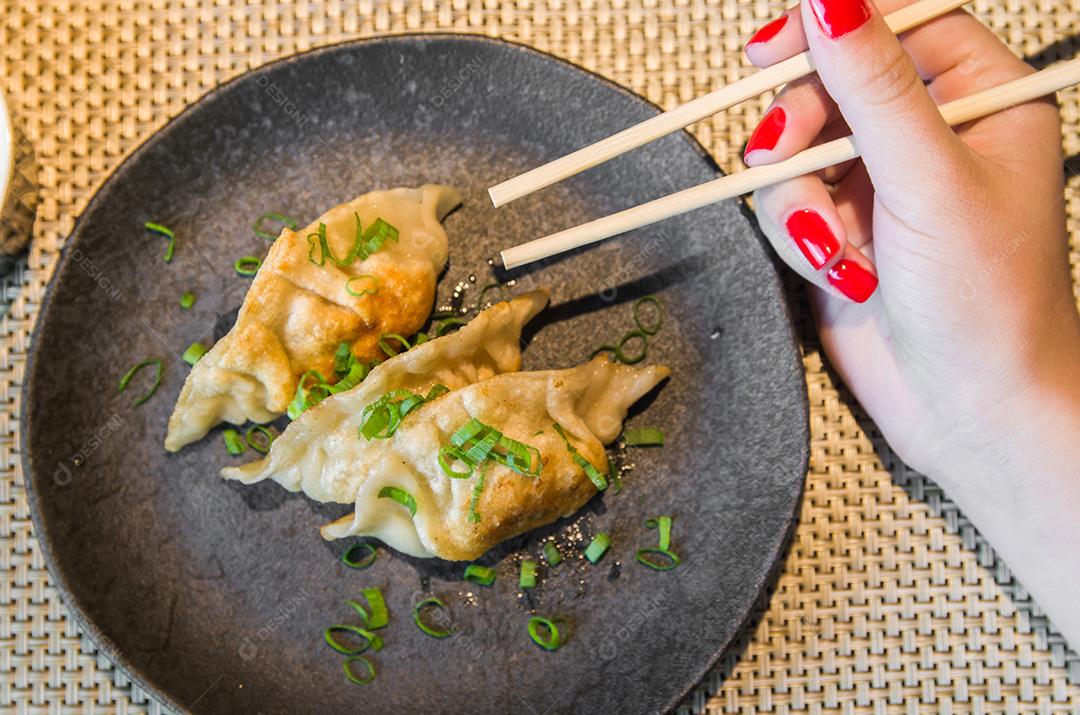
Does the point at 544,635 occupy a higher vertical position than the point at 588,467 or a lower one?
lower

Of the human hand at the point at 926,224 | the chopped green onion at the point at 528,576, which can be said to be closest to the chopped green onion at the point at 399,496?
the chopped green onion at the point at 528,576

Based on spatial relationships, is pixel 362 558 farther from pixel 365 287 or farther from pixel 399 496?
pixel 365 287

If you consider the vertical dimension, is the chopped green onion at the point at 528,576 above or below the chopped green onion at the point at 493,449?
below

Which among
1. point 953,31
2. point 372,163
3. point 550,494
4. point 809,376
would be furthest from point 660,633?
point 953,31

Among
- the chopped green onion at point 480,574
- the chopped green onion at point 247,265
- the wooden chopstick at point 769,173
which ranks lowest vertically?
the chopped green onion at point 480,574

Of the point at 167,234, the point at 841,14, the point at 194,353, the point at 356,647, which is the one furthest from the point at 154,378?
the point at 841,14

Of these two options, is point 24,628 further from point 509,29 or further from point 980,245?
point 980,245

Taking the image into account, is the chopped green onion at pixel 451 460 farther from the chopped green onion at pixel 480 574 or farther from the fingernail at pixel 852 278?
the fingernail at pixel 852 278
